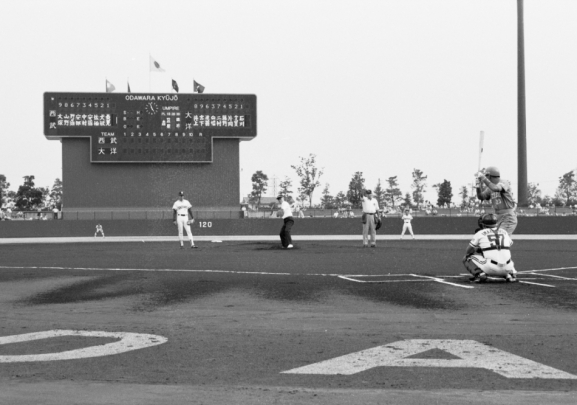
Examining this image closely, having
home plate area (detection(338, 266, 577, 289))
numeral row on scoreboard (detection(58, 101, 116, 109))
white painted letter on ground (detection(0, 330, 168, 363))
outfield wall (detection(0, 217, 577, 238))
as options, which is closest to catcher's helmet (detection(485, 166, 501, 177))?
home plate area (detection(338, 266, 577, 289))

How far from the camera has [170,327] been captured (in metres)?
7.57

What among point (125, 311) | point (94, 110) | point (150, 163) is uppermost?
point (94, 110)

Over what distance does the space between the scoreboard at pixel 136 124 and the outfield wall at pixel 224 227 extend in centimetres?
493

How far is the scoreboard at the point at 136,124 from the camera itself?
4394 cm

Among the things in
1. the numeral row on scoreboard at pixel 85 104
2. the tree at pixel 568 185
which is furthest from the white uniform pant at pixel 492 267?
the tree at pixel 568 185

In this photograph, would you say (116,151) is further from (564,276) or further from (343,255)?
(564,276)

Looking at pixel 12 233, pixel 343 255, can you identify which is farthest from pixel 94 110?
pixel 343 255

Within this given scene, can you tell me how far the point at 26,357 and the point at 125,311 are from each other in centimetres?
301

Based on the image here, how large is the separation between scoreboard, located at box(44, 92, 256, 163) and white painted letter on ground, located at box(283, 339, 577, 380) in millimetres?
38969

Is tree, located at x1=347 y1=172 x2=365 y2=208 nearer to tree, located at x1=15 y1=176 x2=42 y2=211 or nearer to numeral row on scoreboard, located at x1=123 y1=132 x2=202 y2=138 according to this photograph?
tree, located at x1=15 y1=176 x2=42 y2=211

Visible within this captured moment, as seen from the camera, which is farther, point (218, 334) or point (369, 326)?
point (369, 326)

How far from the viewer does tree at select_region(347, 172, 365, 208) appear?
4508 inches

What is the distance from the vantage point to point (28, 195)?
128 meters

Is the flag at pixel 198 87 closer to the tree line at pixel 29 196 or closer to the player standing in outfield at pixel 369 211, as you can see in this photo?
the player standing in outfield at pixel 369 211
